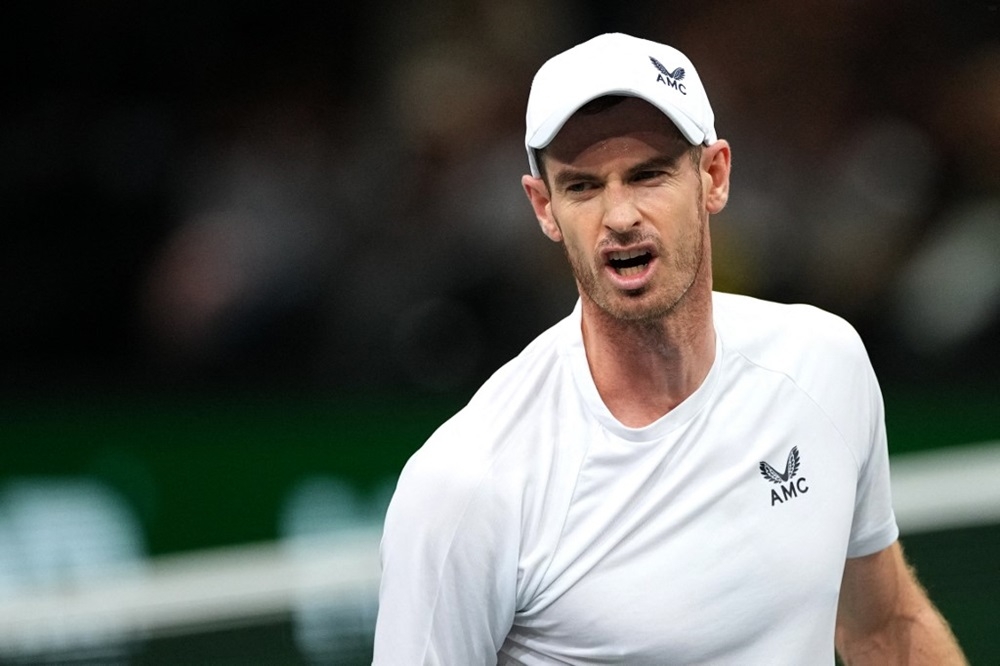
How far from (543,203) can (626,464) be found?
0.48 m

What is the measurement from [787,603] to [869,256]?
5865 millimetres

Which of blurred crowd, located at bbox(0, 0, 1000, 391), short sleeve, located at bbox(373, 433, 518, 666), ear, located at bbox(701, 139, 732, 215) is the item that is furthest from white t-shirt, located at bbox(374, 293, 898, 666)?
blurred crowd, located at bbox(0, 0, 1000, 391)

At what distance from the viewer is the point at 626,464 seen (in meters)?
2.92

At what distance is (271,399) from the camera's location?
7.76m

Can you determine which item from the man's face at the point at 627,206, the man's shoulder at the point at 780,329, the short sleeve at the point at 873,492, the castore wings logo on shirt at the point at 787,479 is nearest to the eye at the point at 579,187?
the man's face at the point at 627,206

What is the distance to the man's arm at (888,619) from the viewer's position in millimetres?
3336

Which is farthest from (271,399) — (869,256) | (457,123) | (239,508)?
(869,256)

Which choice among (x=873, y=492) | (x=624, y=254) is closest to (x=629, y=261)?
(x=624, y=254)

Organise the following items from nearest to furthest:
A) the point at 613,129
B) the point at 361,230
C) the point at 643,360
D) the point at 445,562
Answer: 1. the point at 445,562
2. the point at 613,129
3. the point at 643,360
4. the point at 361,230

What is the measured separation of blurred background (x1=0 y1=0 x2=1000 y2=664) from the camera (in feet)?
A: 23.7

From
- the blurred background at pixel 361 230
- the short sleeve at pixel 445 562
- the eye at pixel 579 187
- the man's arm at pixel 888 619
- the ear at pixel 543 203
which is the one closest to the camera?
the short sleeve at pixel 445 562

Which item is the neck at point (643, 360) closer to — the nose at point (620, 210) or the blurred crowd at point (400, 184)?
the nose at point (620, 210)

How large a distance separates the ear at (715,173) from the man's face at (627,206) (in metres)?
0.11

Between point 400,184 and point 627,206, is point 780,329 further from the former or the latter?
point 400,184
